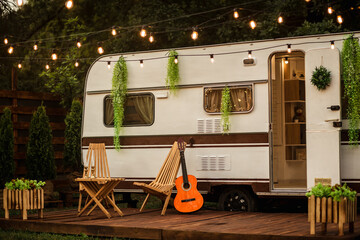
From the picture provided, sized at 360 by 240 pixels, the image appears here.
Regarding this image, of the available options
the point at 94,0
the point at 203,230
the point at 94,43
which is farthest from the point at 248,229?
the point at 94,0

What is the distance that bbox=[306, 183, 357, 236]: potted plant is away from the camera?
6555mm

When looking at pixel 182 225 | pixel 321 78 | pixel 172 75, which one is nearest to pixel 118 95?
pixel 172 75

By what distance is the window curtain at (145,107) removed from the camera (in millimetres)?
10062

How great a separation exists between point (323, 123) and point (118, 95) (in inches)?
136

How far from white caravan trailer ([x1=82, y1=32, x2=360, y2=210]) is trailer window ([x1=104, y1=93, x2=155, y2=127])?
0.7 inches

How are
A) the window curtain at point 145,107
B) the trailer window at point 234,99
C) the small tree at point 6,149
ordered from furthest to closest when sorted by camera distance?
the small tree at point 6,149 → the window curtain at point 145,107 → the trailer window at point 234,99

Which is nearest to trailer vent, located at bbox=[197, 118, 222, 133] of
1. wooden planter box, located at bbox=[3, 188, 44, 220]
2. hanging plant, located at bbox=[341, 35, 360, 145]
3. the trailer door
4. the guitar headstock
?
the guitar headstock

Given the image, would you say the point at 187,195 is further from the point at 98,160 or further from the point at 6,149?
the point at 6,149

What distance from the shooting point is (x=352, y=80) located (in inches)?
340

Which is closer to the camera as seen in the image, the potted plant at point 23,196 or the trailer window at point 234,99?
the potted plant at point 23,196

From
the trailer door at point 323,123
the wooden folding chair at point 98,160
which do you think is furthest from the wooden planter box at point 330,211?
the wooden folding chair at point 98,160

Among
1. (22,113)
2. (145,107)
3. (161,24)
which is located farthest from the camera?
(161,24)

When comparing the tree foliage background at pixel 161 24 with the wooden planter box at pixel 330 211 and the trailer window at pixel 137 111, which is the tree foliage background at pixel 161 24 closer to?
the trailer window at pixel 137 111

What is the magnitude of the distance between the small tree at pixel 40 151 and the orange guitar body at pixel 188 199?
13.8 feet
